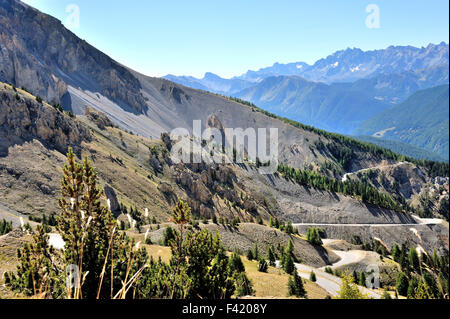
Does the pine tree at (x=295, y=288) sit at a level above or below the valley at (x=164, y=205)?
below

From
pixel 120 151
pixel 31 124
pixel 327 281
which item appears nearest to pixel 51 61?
pixel 120 151

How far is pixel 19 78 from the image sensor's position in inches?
4567

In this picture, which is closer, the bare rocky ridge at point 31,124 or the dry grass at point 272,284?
the dry grass at point 272,284

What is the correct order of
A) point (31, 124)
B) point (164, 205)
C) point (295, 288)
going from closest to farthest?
point (295, 288) → point (31, 124) → point (164, 205)

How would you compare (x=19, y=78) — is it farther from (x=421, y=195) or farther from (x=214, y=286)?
(x=421, y=195)

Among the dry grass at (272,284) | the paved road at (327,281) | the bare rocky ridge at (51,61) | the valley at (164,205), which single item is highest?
the bare rocky ridge at (51,61)

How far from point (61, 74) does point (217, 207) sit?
384ft

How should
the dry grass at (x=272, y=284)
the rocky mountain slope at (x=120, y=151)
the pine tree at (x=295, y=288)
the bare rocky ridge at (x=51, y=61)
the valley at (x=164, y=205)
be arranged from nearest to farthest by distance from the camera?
the valley at (x=164, y=205) < the pine tree at (x=295, y=288) < the dry grass at (x=272, y=284) < the rocky mountain slope at (x=120, y=151) < the bare rocky ridge at (x=51, y=61)

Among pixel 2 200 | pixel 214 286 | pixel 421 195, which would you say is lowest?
pixel 214 286

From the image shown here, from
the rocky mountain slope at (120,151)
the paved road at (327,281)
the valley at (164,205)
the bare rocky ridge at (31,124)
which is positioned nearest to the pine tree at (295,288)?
the valley at (164,205)

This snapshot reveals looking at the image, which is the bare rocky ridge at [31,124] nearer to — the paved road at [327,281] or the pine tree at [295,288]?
the paved road at [327,281]

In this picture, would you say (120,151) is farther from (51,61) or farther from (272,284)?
(51,61)

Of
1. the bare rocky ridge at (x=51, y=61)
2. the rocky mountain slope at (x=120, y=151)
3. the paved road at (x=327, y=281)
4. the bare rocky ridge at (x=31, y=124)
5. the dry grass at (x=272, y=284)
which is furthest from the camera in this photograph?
the bare rocky ridge at (x=51, y=61)
